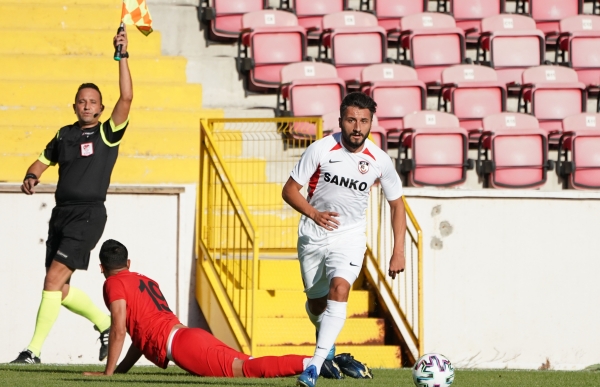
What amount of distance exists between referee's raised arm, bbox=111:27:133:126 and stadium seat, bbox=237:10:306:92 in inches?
211

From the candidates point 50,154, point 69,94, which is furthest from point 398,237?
point 69,94

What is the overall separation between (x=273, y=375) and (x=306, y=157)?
1350 millimetres

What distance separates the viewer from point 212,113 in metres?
12.0

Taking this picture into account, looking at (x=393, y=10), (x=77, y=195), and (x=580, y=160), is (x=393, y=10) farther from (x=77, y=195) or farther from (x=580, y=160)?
(x=77, y=195)

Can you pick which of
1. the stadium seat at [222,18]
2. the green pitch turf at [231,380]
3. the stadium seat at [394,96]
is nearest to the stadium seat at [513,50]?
the stadium seat at [394,96]

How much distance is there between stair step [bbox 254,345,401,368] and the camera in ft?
29.5

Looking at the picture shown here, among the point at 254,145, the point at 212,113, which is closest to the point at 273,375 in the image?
the point at 254,145

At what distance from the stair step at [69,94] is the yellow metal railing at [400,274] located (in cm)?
313

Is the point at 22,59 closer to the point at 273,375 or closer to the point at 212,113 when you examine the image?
the point at 212,113

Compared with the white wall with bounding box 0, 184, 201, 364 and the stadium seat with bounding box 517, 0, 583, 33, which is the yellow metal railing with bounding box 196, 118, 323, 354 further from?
the stadium seat with bounding box 517, 0, 583, 33

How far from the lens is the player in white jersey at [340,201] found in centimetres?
646

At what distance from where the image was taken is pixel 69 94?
12.1 metres

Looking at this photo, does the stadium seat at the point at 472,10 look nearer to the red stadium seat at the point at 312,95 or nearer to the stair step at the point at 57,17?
the red stadium seat at the point at 312,95

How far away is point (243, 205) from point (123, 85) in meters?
1.97
